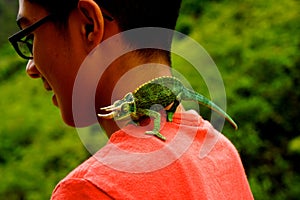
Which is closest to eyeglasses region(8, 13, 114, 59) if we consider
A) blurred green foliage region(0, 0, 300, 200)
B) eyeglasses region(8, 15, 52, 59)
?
eyeglasses region(8, 15, 52, 59)

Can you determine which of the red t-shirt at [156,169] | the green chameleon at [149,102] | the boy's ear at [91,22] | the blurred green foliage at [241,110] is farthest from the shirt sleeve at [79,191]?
the blurred green foliage at [241,110]

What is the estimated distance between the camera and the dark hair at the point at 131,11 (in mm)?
1077

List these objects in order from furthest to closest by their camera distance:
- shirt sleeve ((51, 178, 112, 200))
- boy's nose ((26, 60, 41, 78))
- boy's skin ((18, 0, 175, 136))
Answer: boy's nose ((26, 60, 41, 78))
boy's skin ((18, 0, 175, 136))
shirt sleeve ((51, 178, 112, 200))

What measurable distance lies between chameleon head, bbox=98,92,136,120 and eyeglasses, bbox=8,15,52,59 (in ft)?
0.72

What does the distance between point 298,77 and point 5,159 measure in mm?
2101

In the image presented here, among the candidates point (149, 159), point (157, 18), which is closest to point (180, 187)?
point (149, 159)

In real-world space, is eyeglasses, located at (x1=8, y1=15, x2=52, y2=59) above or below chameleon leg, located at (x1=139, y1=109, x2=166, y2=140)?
above

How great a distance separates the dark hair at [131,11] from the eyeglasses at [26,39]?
18mm

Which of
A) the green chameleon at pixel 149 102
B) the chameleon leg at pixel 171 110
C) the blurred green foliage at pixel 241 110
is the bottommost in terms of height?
the blurred green foliage at pixel 241 110

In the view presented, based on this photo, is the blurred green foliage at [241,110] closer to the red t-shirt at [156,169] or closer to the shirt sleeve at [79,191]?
the red t-shirt at [156,169]

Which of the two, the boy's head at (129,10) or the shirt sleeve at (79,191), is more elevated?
the boy's head at (129,10)

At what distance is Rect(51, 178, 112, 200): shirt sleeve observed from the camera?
0.95 m

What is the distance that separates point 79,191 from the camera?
0.95 meters

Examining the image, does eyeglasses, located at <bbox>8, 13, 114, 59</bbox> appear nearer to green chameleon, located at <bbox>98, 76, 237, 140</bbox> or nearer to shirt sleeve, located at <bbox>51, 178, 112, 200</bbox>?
green chameleon, located at <bbox>98, 76, 237, 140</bbox>
